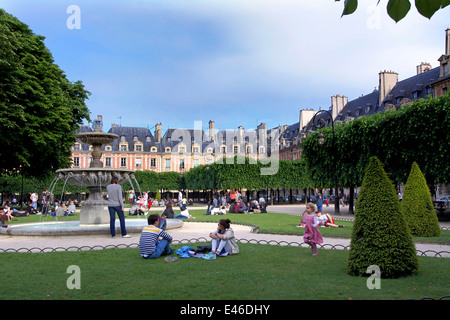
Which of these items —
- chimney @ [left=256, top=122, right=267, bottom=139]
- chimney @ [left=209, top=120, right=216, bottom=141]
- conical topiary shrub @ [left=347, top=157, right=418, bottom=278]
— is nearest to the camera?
conical topiary shrub @ [left=347, top=157, right=418, bottom=278]

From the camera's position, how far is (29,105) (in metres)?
21.5

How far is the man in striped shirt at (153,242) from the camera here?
802 cm

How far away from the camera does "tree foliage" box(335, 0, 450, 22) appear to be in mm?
2646

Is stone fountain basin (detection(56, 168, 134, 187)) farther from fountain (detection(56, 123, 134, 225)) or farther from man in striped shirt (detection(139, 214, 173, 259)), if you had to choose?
man in striped shirt (detection(139, 214, 173, 259))

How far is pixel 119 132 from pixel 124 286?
67.1 m

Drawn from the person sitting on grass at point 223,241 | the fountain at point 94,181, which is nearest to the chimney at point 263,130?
the fountain at point 94,181

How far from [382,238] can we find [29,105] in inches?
810

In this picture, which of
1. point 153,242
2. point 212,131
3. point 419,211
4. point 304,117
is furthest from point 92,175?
point 212,131

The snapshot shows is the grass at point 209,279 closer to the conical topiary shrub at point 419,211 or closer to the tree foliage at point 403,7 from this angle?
the tree foliage at point 403,7

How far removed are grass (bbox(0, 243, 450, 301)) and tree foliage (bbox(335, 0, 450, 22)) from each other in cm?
346

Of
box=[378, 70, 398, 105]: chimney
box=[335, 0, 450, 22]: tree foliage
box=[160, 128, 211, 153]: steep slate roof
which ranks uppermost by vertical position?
box=[378, 70, 398, 105]: chimney

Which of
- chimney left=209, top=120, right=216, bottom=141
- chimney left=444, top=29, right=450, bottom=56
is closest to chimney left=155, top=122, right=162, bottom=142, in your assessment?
chimney left=209, top=120, right=216, bottom=141

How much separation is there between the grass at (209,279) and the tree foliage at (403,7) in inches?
136
